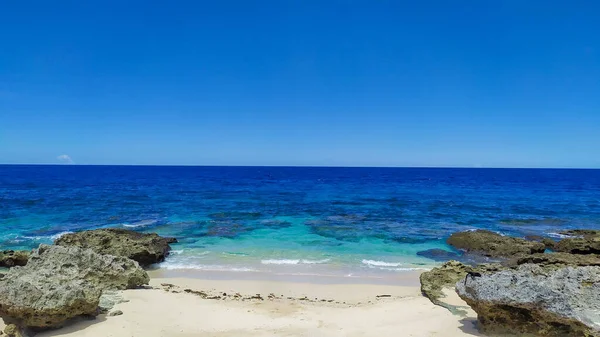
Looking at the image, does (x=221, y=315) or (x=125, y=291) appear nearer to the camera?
(x=221, y=315)

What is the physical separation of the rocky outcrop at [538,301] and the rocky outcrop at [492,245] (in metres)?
10.5

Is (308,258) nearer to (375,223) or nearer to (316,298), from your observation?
(316,298)

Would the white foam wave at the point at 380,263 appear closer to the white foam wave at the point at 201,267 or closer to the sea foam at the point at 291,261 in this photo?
the sea foam at the point at 291,261

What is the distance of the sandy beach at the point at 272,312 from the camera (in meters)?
8.22

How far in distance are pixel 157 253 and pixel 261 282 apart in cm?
510

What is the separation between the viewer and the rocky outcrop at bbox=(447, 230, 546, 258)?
17641mm

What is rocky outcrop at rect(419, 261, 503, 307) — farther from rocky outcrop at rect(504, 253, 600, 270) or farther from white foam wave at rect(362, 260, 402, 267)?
white foam wave at rect(362, 260, 402, 267)

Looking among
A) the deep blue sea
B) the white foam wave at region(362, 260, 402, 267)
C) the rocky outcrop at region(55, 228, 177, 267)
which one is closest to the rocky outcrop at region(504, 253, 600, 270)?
the deep blue sea

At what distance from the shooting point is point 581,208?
35969 mm

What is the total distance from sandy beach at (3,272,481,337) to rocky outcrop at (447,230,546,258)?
749 cm

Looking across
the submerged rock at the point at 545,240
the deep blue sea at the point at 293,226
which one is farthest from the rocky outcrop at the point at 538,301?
the submerged rock at the point at 545,240

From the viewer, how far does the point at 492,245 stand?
1831 centimetres

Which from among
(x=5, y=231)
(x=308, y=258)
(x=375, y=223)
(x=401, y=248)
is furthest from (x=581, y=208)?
(x=5, y=231)

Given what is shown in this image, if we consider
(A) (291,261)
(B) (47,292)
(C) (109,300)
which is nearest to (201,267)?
(A) (291,261)
